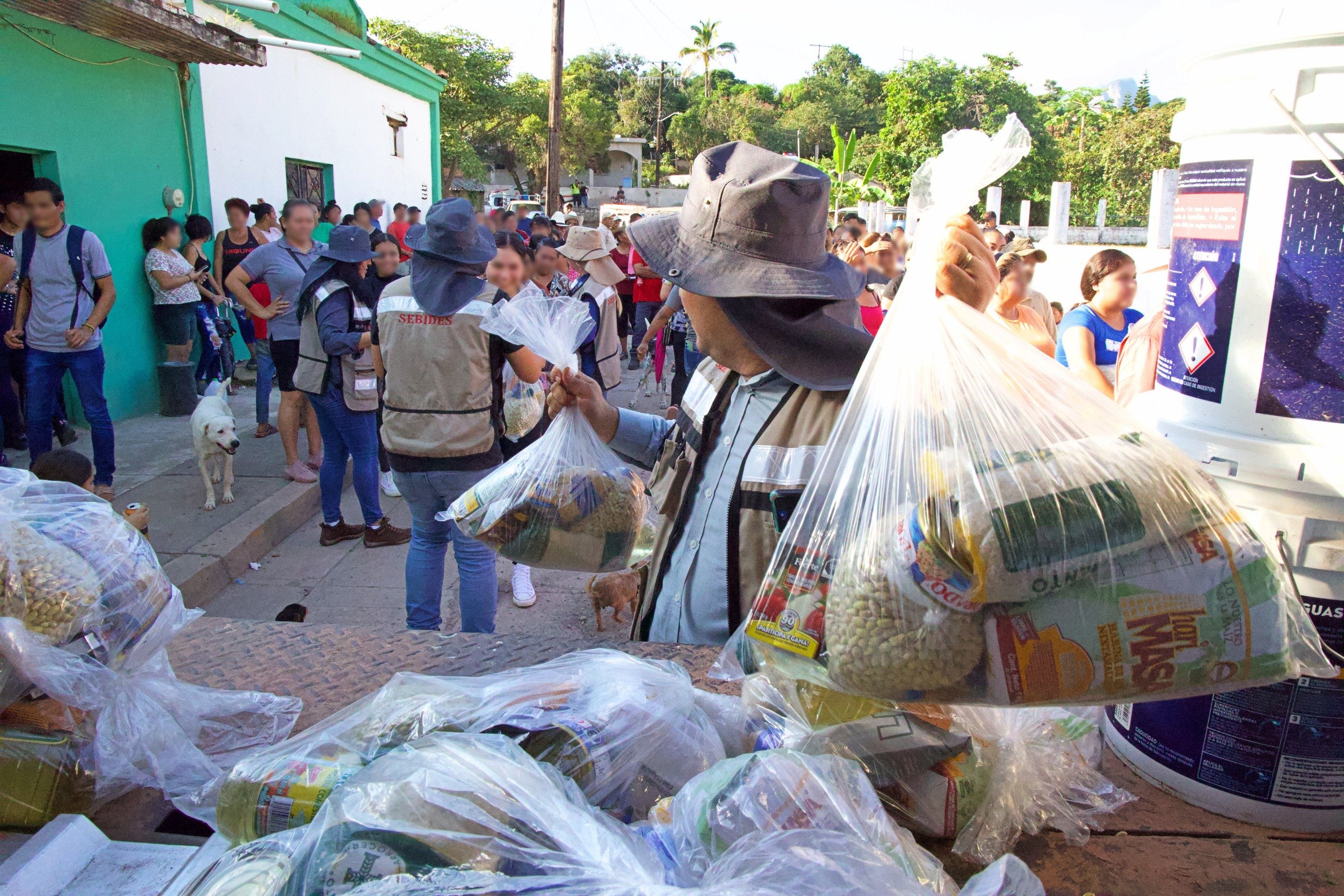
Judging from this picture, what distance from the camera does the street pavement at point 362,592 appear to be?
4441 mm

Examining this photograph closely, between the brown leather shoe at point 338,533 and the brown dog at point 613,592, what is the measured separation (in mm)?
1981

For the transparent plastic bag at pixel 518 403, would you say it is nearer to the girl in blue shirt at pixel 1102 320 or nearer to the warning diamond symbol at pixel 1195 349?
the girl in blue shirt at pixel 1102 320

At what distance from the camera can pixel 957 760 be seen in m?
1.27

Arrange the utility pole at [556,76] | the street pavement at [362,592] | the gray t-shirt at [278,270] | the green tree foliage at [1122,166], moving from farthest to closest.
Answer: the green tree foliage at [1122,166] < the utility pole at [556,76] < the gray t-shirt at [278,270] < the street pavement at [362,592]

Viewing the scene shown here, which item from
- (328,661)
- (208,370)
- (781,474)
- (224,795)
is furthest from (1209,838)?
(208,370)

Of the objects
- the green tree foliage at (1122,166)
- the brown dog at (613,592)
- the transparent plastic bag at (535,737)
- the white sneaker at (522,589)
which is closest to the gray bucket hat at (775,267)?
the transparent plastic bag at (535,737)

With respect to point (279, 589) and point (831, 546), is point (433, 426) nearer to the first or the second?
point (279, 589)

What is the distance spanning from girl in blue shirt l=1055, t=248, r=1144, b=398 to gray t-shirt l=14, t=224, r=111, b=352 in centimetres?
575

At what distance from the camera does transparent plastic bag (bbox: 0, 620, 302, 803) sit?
4.56 ft

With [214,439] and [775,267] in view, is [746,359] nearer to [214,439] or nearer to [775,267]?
[775,267]

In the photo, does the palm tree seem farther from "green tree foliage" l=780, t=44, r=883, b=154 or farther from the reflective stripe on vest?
the reflective stripe on vest

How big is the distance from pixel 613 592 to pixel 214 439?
288 centimetres

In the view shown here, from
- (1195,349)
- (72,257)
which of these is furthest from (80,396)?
(1195,349)

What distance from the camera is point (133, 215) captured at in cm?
755
